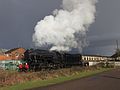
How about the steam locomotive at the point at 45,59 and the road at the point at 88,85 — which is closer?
the road at the point at 88,85

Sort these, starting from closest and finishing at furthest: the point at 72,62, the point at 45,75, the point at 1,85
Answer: the point at 1,85 < the point at 45,75 < the point at 72,62

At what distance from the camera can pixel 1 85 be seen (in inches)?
929

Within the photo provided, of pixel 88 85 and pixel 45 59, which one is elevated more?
pixel 45 59

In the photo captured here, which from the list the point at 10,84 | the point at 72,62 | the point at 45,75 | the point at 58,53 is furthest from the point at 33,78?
the point at 72,62

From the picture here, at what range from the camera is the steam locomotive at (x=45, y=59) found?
45.6m

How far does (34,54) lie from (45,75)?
1356 centimetres

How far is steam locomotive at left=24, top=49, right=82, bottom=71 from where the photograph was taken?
45.6 metres

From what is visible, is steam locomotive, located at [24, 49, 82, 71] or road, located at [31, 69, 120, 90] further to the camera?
steam locomotive, located at [24, 49, 82, 71]

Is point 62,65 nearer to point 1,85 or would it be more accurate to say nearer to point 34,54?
point 34,54

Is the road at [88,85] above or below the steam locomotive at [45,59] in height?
below

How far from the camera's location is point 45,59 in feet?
156

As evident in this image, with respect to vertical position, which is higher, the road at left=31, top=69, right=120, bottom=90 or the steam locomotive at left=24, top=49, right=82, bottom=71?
the steam locomotive at left=24, top=49, right=82, bottom=71

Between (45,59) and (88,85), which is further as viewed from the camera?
(45,59)

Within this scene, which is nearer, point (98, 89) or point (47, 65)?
point (98, 89)
